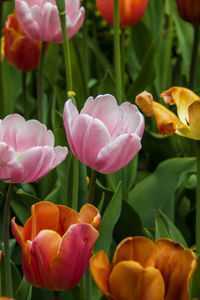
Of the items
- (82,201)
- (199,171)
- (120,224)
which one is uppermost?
(199,171)

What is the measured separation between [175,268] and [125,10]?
1.04 metres

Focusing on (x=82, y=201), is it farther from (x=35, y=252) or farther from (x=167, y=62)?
(x=167, y=62)

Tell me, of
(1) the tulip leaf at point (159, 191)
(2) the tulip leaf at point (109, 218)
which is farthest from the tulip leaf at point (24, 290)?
(1) the tulip leaf at point (159, 191)

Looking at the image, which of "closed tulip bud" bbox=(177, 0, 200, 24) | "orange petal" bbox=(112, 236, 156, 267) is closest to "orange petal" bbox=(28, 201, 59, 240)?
"orange petal" bbox=(112, 236, 156, 267)

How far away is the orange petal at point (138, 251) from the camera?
0.66 m

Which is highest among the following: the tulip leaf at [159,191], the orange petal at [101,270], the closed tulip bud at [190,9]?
the closed tulip bud at [190,9]

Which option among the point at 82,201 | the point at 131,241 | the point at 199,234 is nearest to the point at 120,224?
the point at 82,201

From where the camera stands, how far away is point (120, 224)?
1.31 meters

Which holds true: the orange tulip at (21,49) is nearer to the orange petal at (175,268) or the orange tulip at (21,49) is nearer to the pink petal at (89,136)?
the pink petal at (89,136)

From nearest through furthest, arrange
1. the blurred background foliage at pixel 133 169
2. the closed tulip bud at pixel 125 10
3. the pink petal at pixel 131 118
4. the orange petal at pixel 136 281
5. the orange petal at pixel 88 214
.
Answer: the orange petal at pixel 136 281
the orange petal at pixel 88 214
the pink petal at pixel 131 118
the blurred background foliage at pixel 133 169
the closed tulip bud at pixel 125 10

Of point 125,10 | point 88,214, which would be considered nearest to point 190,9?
point 125,10

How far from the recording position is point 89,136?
2.63ft

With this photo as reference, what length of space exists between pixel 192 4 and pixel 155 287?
→ 0.95m

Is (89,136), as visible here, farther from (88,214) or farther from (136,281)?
(136,281)
